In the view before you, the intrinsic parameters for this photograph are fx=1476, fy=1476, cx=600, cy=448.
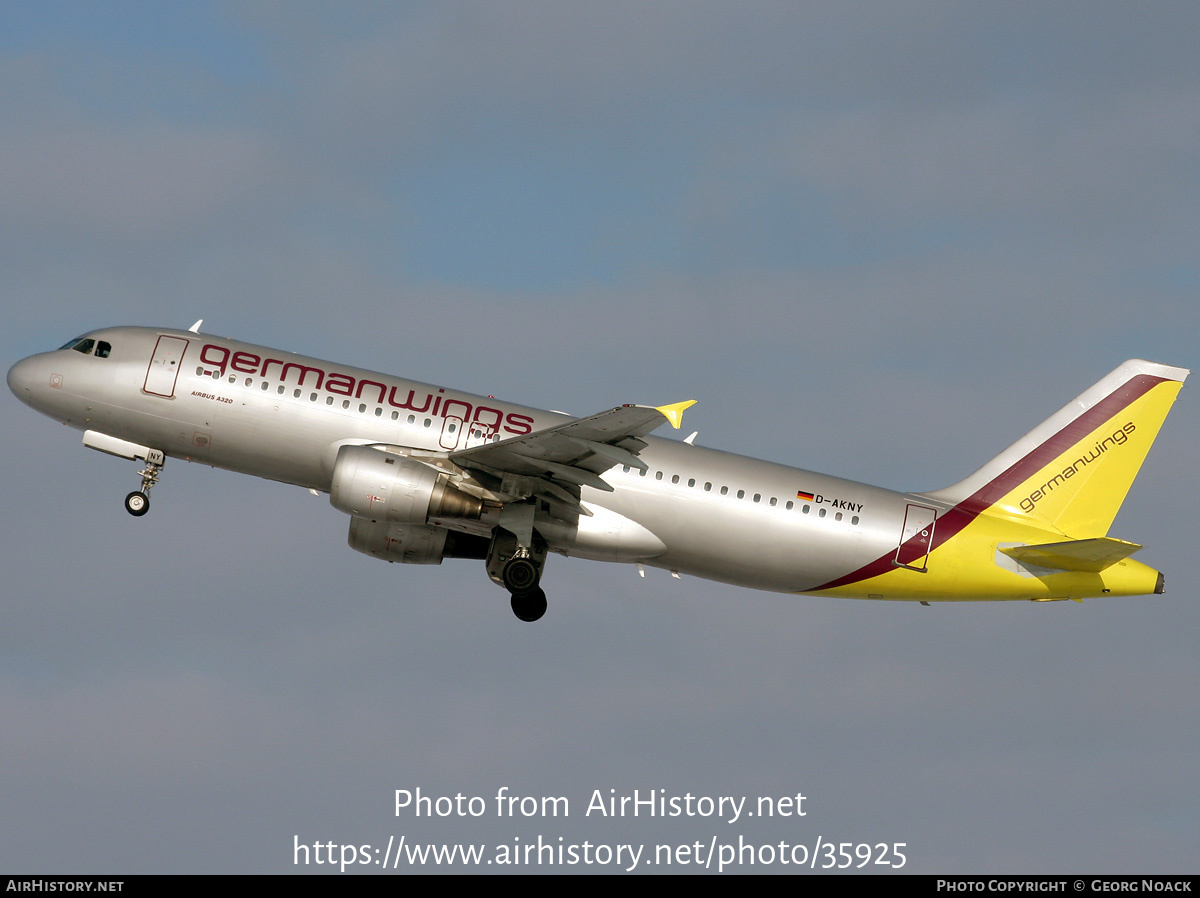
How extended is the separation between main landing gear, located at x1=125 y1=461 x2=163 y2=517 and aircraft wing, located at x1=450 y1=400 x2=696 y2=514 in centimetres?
861

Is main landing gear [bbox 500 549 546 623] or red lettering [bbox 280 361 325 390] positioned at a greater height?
red lettering [bbox 280 361 325 390]

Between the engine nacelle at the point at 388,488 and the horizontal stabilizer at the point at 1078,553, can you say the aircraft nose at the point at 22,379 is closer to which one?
the engine nacelle at the point at 388,488

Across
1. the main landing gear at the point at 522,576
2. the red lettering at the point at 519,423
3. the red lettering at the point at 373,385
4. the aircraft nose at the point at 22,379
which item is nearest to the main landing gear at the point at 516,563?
the main landing gear at the point at 522,576

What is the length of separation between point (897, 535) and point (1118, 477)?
702cm

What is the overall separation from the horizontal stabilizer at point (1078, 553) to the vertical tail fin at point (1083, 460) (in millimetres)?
1785

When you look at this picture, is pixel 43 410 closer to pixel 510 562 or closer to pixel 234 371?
pixel 234 371

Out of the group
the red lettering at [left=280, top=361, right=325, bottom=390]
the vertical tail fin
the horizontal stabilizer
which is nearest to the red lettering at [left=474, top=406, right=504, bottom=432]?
the red lettering at [left=280, top=361, right=325, bottom=390]

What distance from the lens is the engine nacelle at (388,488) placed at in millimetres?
36969

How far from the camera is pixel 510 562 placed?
39.3m

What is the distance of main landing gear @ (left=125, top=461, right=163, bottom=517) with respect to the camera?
132 feet

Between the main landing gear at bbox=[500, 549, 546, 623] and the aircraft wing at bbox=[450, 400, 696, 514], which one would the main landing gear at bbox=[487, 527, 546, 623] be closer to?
the main landing gear at bbox=[500, 549, 546, 623]

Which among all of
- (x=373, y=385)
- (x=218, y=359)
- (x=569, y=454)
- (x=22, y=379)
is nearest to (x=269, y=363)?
(x=218, y=359)

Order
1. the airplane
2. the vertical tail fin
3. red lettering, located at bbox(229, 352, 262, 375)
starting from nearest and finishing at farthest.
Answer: the airplane < red lettering, located at bbox(229, 352, 262, 375) < the vertical tail fin

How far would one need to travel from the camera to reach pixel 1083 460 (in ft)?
137
